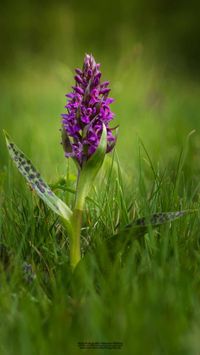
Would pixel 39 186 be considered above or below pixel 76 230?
→ above

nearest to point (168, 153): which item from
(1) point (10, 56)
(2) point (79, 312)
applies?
Answer: (2) point (79, 312)

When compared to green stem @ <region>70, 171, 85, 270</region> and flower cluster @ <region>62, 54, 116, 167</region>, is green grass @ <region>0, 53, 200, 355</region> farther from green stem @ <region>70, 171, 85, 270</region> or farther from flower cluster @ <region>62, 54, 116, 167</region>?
flower cluster @ <region>62, 54, 116, 167</region>

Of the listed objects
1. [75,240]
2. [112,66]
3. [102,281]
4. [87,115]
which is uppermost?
[112,66]

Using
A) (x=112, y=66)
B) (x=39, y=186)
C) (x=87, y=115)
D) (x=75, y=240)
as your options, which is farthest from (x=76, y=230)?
(x=112, y=66)

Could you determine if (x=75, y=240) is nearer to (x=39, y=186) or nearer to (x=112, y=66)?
(x=39, y=186)

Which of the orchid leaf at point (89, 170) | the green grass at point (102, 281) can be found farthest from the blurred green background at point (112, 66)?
the orchid leaf at point (89, 170)

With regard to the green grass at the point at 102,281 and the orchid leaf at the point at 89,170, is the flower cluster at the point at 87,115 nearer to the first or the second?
the orchid leaf at the point at 89,170
